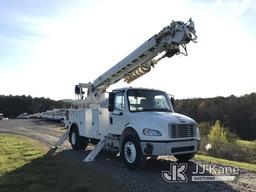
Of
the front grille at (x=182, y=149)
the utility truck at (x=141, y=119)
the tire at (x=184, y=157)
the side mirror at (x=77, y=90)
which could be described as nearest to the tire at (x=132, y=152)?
the utility truck at (x=141, y=119)

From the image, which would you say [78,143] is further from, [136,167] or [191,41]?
[191,41]

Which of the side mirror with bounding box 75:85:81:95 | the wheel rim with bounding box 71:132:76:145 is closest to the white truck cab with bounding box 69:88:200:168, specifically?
the wheel rim with bounding box 71:132:76:145

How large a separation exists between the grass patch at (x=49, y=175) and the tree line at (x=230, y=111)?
4375 cm

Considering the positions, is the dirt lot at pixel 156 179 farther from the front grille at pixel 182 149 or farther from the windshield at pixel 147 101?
the windshield at pixel 147 101

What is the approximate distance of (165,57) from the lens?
1346cm

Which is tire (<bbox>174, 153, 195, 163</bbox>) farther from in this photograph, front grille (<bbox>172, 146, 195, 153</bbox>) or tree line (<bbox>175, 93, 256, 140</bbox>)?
tree line (<bbox>175, 93, 256, 140</bbox>)

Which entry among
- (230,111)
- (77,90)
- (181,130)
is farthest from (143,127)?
(230,111)

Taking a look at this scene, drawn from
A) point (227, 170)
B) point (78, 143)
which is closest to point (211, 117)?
point (78, 143)

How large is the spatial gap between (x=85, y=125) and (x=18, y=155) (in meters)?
3.22

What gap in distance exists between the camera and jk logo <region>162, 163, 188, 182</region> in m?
9.71

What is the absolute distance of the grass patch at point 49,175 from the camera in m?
9.25

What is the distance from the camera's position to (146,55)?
1384cm

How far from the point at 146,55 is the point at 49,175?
19.6 feet

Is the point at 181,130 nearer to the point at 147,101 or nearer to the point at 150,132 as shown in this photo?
the point at 150,132
